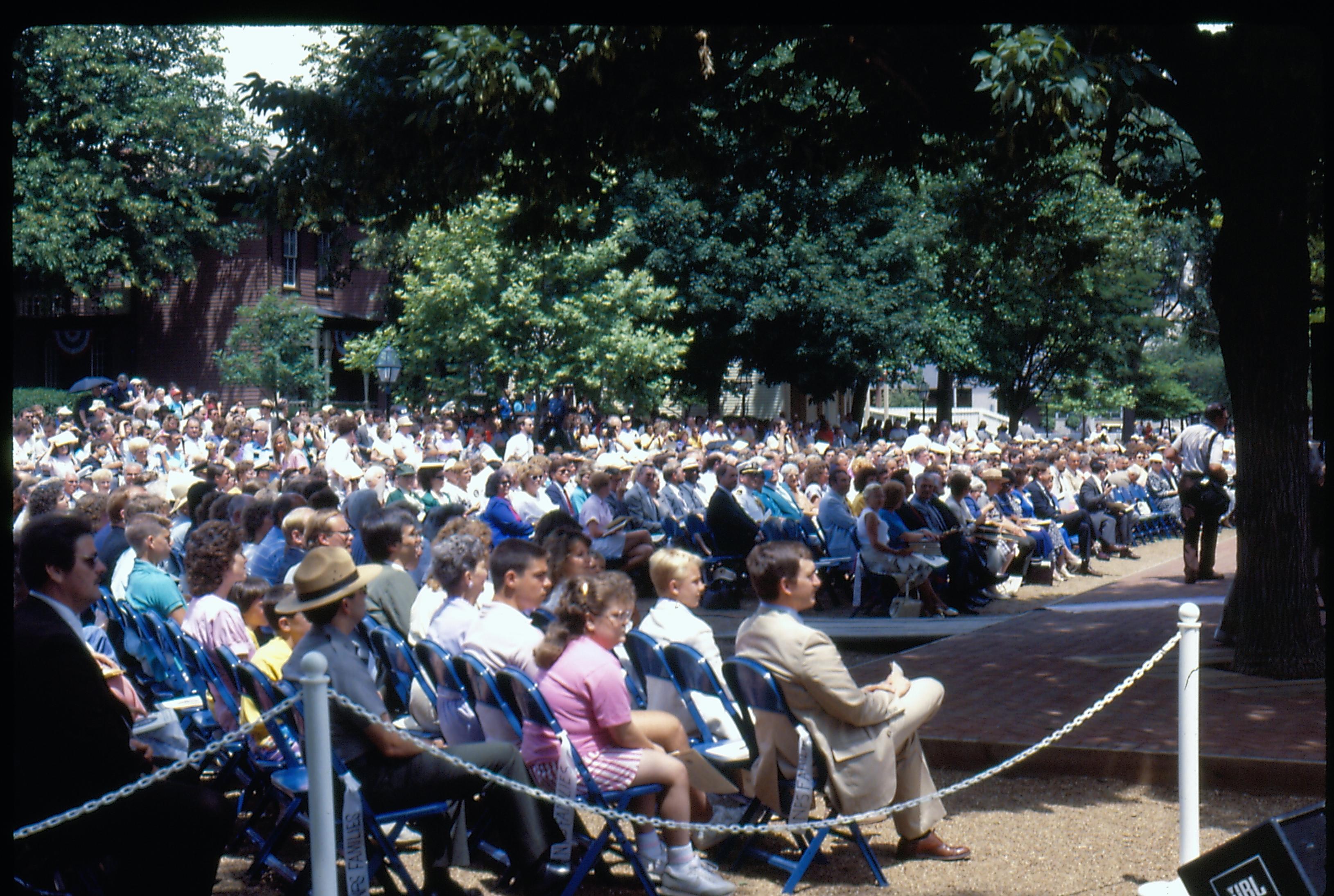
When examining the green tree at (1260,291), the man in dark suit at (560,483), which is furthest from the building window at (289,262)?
the green tree at (1260,291)

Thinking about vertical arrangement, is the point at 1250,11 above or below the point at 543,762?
above

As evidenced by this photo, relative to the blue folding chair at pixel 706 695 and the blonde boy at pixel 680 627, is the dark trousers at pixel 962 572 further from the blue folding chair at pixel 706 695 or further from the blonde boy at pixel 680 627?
the blue folding chair at pixel 706 695

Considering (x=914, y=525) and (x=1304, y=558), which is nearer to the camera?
(x=1304, y=558)

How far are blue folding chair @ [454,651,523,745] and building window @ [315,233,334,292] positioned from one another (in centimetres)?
3368

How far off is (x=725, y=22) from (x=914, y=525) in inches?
363

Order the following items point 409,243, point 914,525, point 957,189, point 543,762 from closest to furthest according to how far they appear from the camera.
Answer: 1. point 543,762
2. point 957,189
3. point 914,525
4. point 409,243

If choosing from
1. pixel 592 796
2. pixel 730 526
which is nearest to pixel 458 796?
pixel 592 796

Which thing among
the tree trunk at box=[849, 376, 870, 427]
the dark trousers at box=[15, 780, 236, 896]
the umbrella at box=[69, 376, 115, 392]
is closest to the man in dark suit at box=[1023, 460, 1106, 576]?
the dark trousers at box=[15, 780, 236, 896]

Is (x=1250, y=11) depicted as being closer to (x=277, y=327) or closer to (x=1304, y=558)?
(x=1304, y=558)

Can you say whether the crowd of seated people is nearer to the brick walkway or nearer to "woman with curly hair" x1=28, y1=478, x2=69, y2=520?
"woman with curly hair" x1=28, y1=478, x2=69, y2=520

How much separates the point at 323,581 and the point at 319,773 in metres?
1.24

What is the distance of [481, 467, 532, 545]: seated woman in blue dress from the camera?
12148mm

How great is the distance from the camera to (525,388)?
31062 millimetres

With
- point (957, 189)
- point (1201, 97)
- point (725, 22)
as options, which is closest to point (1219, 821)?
point (725, 22)
